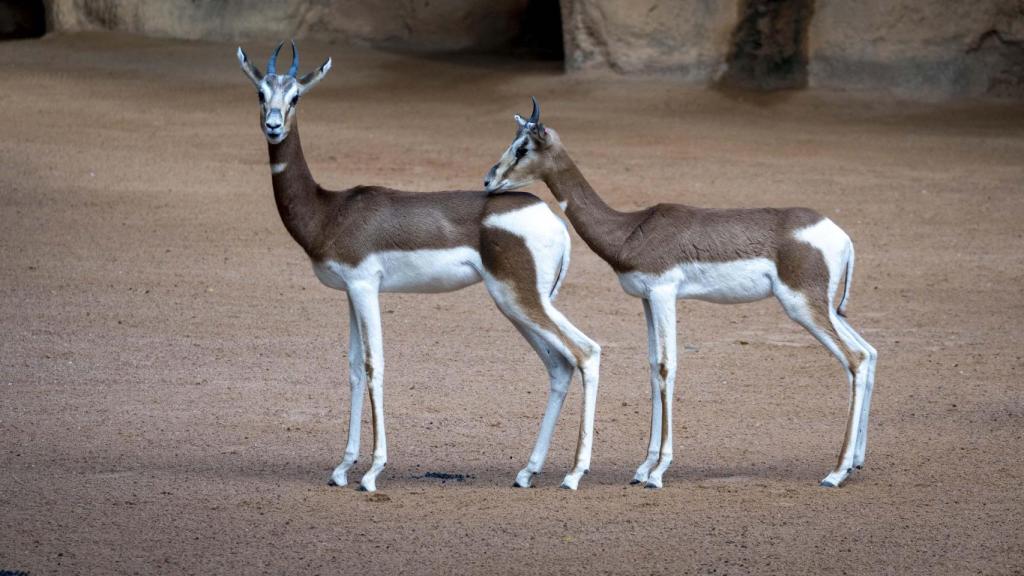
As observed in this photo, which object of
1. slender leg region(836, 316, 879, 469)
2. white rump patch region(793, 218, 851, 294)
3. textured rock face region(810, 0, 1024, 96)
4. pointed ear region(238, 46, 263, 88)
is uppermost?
pointed ear region(238, 46, 263, 88)

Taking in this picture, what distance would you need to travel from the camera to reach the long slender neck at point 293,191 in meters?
7.74

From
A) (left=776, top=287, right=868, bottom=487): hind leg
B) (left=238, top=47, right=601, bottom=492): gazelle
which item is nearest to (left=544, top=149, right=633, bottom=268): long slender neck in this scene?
(left=238, top=47, right=601, bottom=492): gazelle

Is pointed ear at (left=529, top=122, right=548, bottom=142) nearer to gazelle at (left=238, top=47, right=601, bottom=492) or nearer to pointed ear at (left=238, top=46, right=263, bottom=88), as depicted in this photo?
gazelle at (left=238, top=47, right=601, bottom=492)

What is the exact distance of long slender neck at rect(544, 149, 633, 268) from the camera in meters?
7.75

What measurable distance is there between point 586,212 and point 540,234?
494 millimetres

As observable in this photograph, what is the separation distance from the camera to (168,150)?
56.9ft

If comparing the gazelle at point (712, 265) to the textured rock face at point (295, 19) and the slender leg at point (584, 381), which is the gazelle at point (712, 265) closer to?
the slender leg at point (584, 381)

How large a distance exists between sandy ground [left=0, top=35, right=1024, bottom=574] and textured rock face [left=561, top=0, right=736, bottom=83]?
14.7 inches

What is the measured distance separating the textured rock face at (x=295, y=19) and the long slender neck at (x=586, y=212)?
50.8 feet

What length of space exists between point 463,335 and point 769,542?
505 centimetres

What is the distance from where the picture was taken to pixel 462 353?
10.8 m

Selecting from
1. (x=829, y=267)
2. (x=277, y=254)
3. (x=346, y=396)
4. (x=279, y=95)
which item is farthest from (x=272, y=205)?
(x=829, y=267)

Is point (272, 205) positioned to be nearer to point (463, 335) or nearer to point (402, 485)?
point (463, 335)

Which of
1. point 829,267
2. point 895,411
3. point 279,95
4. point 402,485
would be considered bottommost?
point 895,411
